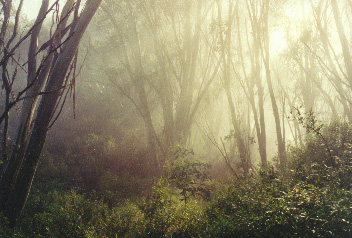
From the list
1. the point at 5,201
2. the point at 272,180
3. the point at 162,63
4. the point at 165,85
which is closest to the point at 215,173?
the point at 165,85

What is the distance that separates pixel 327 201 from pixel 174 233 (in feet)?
7.64

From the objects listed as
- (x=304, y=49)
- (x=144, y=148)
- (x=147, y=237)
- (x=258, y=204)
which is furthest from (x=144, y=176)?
(x=304, y=49)

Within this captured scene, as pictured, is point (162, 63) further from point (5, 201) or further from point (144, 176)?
point (5, 201)

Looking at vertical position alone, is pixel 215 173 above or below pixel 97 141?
below

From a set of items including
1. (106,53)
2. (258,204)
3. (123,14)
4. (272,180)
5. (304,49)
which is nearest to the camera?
(258,204)

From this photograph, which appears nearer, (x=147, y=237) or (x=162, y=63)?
(x=147, y=237)

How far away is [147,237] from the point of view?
12.2 ft

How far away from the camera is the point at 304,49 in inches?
644

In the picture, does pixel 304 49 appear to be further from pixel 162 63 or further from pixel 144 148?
pixel 144 148

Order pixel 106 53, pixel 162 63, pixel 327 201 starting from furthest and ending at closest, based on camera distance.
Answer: pixel 106 53
pixel 162 63
pixel 327 201

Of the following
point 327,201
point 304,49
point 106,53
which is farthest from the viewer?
point 304,49

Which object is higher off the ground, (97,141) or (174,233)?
(97,141)

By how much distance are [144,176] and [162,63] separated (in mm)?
5344

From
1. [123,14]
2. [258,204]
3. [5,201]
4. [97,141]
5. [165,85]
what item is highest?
[123,14]
